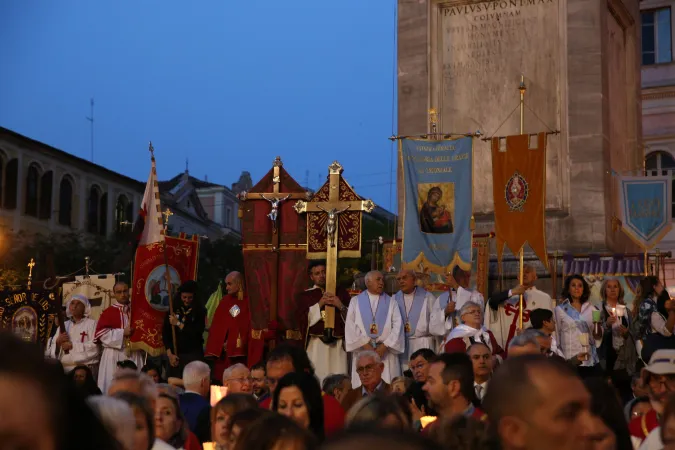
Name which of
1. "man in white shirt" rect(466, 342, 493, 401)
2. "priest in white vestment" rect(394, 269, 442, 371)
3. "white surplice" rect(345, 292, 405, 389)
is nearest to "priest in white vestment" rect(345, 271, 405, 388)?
"white surplice" rect(345, 292, 405, 389)

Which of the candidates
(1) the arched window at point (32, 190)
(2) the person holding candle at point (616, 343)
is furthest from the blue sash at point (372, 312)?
(1) the arched window at point (32, 190)

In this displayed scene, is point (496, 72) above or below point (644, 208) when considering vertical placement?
above

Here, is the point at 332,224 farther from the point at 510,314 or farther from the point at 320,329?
the point at 510,314

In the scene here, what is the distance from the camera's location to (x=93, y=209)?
57125 mm

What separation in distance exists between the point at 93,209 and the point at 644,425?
167 feet

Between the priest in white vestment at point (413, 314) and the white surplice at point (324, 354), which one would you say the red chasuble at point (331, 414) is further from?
the white surplice at point (324, 354)

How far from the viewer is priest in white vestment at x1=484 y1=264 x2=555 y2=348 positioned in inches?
618

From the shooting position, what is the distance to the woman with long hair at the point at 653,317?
1369 centimetres

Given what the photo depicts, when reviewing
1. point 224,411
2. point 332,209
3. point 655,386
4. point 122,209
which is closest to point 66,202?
point 122,209

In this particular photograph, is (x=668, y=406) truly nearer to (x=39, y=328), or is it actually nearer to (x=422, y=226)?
(x=422, y=226)

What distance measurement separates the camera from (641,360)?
1437 cm

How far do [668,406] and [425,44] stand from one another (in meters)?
17.8

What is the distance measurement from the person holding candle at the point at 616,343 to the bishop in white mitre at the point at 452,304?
1538 millimetres

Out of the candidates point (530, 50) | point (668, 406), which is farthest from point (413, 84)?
point (668, 406)
